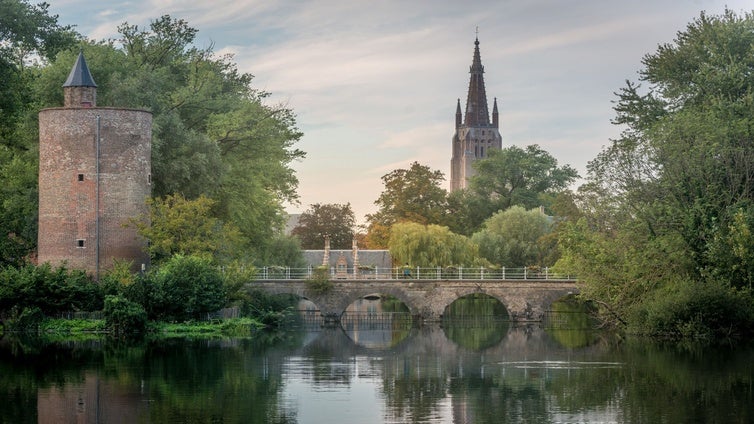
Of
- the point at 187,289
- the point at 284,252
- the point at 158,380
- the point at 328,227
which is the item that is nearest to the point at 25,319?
the point at 187,289

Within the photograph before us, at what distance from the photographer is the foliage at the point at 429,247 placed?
56.1 meters

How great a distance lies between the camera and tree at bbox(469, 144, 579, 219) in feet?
267

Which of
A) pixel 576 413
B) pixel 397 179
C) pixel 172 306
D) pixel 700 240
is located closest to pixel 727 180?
pixel 700 240

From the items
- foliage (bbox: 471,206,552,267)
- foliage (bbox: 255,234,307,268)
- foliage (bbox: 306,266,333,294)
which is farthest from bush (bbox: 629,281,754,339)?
foliage (bbox: 471,206,552,267)

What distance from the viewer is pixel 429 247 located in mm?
56438

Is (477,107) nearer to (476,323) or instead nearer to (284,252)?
(284,252)

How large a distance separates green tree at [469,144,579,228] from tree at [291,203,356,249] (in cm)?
914

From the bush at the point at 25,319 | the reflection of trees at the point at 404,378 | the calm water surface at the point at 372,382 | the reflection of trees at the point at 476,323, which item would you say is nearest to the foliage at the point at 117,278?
the bush at the point at 25,319

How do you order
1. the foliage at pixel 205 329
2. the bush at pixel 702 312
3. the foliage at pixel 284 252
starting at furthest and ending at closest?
the foliage at pixel 284 252, the foliage at pixel 205 329, the bush at pixel 702 312

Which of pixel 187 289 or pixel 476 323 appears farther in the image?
pixel 476 323

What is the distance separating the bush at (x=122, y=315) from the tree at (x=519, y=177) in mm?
45705

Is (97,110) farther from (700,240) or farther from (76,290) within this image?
(700,240)

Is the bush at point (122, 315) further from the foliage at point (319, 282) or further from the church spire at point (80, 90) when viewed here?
the foliage at point (319, 282)

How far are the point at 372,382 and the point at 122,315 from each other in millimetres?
14675
